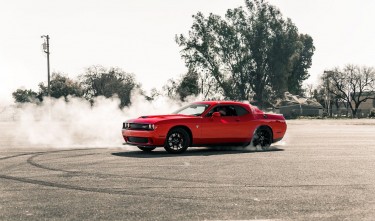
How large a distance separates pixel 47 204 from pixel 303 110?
335 feet

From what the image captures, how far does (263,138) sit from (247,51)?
5136cm

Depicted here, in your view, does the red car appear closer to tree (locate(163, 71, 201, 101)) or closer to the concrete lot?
the concrete lot

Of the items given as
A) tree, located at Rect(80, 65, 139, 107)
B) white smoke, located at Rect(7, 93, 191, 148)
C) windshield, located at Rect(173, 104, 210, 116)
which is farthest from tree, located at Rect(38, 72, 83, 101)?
windshield, located at Rect(173, 104, 210, 116)

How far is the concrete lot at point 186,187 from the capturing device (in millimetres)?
6078

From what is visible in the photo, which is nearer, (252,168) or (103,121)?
(252,168)

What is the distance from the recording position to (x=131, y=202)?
6.71 m

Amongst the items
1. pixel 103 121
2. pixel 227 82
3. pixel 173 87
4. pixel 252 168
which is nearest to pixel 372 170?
pixel 252 168

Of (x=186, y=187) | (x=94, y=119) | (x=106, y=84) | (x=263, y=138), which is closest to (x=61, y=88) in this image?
(x=106, y=84)

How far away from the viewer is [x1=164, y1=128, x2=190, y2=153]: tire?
13.9m

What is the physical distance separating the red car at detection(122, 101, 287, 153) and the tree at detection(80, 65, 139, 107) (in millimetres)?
79104

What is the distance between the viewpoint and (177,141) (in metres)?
14.0

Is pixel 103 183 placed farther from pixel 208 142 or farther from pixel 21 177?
pixel 208 142

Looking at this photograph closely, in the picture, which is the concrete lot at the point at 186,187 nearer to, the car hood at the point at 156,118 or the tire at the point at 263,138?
the car hood at the point at 156,118

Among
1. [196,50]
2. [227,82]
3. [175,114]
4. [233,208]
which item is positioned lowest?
[233,208]
